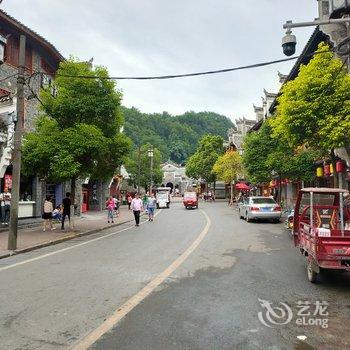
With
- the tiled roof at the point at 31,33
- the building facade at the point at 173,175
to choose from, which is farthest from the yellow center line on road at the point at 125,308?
the building facade at the point at 173,175

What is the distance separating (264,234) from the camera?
661 inches

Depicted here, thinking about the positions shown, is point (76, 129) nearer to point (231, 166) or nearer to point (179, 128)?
point (231, 166)

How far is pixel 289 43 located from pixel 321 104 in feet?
20.6

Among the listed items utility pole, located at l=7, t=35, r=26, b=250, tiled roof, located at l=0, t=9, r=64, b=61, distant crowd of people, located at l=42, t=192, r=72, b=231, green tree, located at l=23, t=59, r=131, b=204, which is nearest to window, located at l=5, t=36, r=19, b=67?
tiled roof, located at l=0, t=9, r=64, b=61

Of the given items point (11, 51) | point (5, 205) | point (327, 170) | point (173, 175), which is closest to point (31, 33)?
point (11, 51)

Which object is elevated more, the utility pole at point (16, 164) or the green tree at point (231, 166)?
the green tree at point (231, 166)

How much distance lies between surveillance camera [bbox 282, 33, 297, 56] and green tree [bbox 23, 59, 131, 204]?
Answer: 935 centimetres

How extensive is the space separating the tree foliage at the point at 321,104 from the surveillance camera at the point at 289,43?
5919 millimetres

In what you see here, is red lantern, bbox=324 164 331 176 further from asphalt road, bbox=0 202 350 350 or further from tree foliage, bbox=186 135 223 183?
tree foliage, bbox=186 135 223 183

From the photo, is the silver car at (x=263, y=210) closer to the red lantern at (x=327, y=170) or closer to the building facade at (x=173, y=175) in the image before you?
the red lantern at (x=327, y=170)

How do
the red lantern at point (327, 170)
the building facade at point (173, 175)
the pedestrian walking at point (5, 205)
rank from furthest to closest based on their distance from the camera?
the building facade at point (173, 175) → the red lantern at point (327, 170) → the pedestrian walking at point (5, 205)

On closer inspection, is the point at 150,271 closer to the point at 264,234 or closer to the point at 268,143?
the point at 264,234

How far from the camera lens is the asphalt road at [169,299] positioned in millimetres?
4793

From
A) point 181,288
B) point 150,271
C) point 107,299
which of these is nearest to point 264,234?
point 150,271
